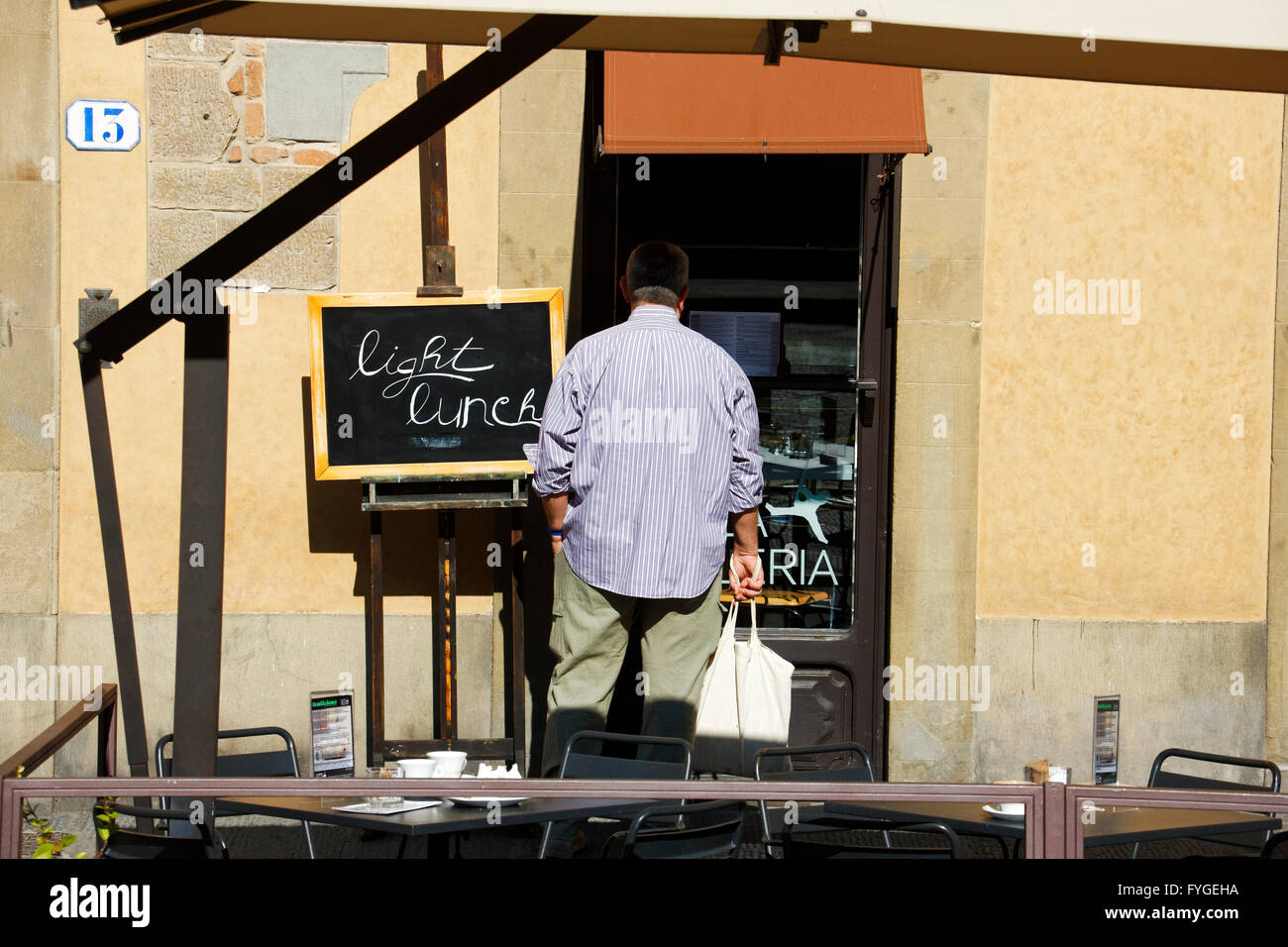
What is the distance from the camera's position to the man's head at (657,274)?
434 centimetres

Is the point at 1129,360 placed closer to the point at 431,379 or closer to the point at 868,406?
the point at 868,406

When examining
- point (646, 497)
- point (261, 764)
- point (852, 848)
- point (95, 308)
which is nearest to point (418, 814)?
point (852, 848)

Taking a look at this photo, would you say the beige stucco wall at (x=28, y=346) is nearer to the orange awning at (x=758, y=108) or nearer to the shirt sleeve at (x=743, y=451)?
the orange awning at (x=758, y=108)

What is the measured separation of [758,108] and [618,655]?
2.12m

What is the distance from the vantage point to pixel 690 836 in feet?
9.71

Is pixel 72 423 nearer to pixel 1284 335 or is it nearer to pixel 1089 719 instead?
pixel 1089 719

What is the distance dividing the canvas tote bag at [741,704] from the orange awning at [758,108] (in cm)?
172

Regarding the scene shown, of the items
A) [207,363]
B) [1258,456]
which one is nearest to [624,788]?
[207,363]

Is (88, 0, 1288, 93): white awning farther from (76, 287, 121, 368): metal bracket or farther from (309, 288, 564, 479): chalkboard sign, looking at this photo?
(309, 288, 564, 479): chalkboard sign

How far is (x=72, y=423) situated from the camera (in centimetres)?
548

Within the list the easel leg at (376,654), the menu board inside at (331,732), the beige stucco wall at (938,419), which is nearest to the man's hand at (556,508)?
the menu board inside at (331,732)

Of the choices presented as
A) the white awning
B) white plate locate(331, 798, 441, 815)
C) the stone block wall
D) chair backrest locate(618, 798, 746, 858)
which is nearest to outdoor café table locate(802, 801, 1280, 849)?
chair backrest locate(618, 798, 746, 858)

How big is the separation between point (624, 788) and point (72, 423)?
3.82 metres
